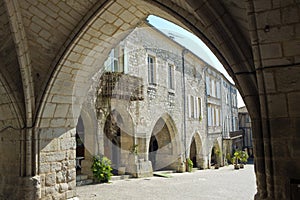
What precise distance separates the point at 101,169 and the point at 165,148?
14.2 feet

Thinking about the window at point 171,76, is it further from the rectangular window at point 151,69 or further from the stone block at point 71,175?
the stone block at point 71,175

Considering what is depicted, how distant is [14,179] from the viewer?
11.8 feet

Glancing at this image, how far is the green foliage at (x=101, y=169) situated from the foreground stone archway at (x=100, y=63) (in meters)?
2.78

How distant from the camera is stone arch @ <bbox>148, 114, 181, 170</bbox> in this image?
1044 cm

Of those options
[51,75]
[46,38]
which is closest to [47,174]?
[51,75]

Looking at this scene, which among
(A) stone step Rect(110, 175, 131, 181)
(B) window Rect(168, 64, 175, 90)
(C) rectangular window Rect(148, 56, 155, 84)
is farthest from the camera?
(B) window Rect(168, 64, 175, 90)

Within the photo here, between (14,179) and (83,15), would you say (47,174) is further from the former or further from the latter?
(83,15)

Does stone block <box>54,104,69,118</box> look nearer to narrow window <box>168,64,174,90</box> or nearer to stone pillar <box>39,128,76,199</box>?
stone pillar <box>39,128,76,199</box>

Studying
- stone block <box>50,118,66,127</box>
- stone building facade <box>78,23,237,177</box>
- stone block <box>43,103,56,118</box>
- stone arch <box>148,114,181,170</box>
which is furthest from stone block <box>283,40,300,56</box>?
stone arch <box>148,114,181,170</box>

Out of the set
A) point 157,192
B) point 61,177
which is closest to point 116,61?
point 157,192

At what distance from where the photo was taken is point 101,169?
663 cm

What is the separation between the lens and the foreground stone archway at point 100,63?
1.62 meters

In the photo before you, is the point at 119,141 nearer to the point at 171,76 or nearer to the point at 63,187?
the point at 171,76

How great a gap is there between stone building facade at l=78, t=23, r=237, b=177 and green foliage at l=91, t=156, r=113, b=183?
239 millimetres
